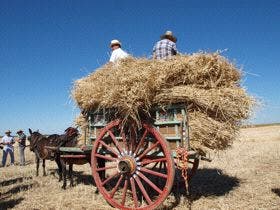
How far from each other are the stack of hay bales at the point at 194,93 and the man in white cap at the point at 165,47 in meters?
0.88

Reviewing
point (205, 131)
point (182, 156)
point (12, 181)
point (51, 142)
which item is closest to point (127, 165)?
point (182, 156)

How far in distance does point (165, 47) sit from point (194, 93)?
1.81 m

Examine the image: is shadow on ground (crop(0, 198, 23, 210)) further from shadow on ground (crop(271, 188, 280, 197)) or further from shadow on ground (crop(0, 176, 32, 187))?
shadow on ground (crop(271, 188, 280, 197))

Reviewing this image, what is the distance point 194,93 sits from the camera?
20.5 feet

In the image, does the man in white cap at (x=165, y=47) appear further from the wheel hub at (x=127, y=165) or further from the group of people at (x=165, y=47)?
the wheel hub at (x=127, y=165)

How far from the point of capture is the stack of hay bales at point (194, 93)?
6281 millimetres

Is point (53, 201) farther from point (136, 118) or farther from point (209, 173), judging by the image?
point (209, 173)

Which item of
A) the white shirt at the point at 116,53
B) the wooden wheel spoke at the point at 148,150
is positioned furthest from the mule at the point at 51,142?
the wooden wheel spoke at the point at 148,150

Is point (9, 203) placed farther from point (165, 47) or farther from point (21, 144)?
point (21, 144)

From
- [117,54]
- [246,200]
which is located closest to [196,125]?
[246,200]

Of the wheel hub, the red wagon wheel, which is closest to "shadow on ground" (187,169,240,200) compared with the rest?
the red wagon wheel

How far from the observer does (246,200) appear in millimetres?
7613

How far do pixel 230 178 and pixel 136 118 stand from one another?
17.1ft

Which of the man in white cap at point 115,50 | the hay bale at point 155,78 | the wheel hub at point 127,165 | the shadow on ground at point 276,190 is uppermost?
the man in white cap at point 115,50
